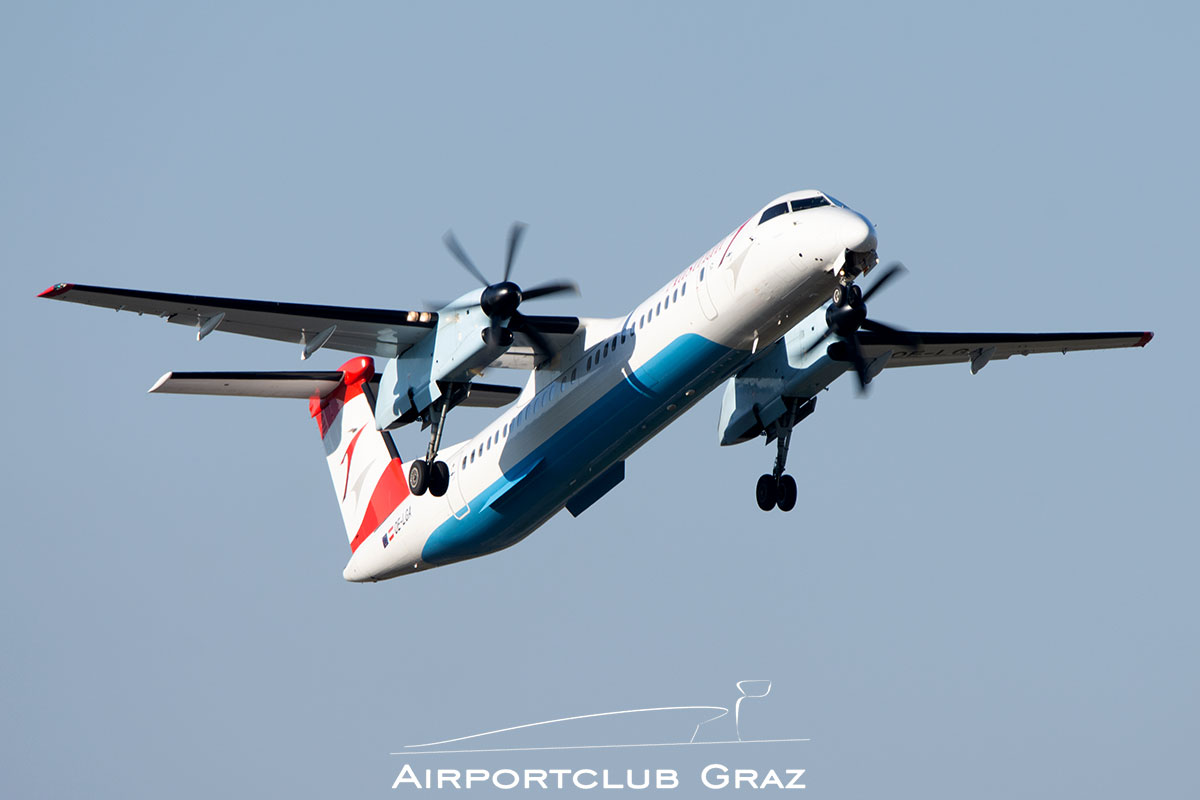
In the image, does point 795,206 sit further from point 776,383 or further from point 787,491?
point 787,491

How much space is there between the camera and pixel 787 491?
953 inches

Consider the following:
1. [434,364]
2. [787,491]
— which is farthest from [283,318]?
[787,491]

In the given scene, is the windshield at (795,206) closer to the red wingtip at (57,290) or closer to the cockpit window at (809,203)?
the cockpit window at (809,203)

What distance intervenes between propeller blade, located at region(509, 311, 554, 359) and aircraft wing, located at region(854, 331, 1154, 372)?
4.98 m

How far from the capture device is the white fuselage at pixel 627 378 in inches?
749

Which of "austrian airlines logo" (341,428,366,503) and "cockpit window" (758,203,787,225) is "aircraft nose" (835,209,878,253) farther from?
"austrian airlines logo" (341,428,366,503)

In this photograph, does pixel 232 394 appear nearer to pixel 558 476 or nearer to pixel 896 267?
pixel 558 476

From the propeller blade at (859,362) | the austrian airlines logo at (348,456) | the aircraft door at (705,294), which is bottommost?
the austrian airlines logo at (348,456)

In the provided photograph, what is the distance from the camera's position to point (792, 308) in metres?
19.5

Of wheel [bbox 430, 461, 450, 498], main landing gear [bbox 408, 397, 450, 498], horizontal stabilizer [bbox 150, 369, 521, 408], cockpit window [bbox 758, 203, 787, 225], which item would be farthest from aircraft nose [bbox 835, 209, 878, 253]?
wheel [bbox 430, 461, 450, 498]

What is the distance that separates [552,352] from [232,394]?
5.28m

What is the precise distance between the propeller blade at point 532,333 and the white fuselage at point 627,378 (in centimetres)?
30

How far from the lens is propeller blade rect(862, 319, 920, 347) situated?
74.8ft

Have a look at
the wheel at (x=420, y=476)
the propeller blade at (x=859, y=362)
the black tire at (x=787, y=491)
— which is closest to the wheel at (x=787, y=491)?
the black tire at (x=787, y=491)
